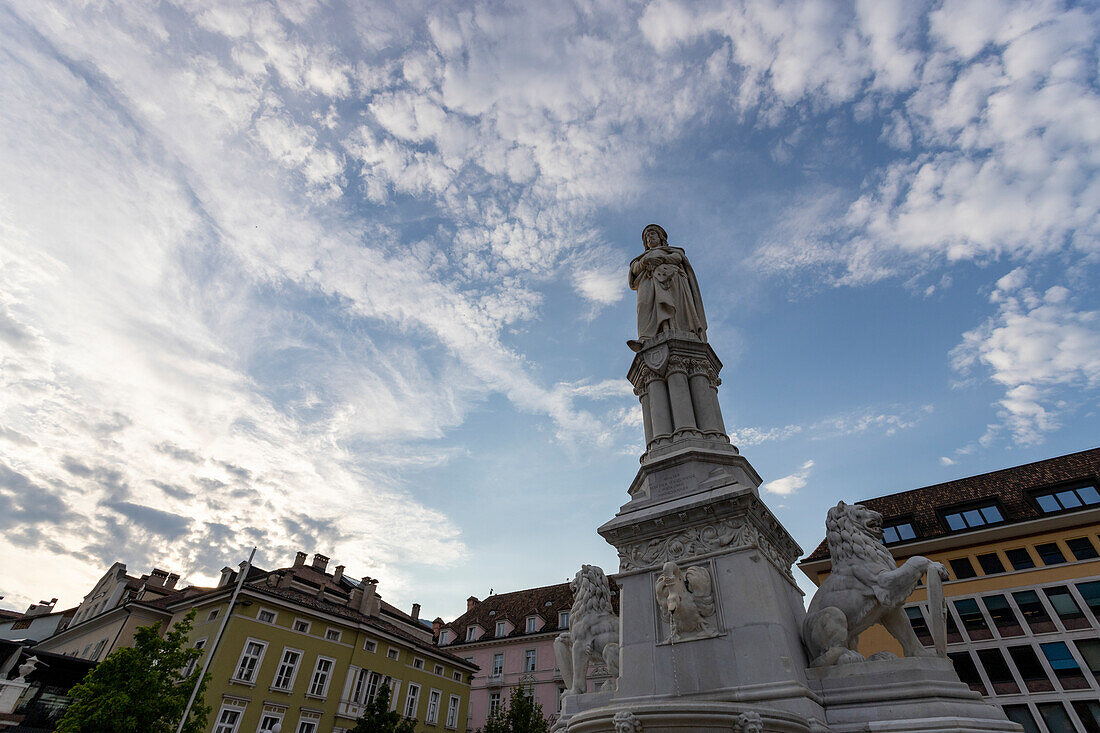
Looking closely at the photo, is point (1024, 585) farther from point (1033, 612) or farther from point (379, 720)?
point (379, 720)

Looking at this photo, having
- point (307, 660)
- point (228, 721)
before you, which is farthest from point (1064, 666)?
point (228, 721)

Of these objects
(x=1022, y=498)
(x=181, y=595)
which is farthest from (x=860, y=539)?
(x=181, y=595)

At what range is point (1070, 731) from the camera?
2475 centimetres

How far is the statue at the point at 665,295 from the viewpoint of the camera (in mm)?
15141

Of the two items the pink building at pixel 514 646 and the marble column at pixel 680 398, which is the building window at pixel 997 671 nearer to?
the pink building at pixel 514 646

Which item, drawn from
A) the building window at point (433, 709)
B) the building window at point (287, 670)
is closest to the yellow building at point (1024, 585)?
the building window at point (433, 709)

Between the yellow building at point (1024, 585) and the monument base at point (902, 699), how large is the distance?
24633 millimetres

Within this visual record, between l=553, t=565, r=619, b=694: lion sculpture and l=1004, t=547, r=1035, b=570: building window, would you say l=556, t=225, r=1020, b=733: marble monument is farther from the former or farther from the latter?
l=1004, t=547, r=1035, b=570: building window

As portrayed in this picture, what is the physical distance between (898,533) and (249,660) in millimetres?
36241

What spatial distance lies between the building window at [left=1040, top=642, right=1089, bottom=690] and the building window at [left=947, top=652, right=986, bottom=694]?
304cm

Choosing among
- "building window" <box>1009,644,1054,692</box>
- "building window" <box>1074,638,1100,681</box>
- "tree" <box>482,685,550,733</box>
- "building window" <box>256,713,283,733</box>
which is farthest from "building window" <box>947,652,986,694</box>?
"building window" <box>256,713,283,733</box>

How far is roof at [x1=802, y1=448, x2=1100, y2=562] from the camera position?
30.4 metres

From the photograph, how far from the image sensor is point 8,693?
19.8 metres

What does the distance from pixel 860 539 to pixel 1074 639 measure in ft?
88.8
